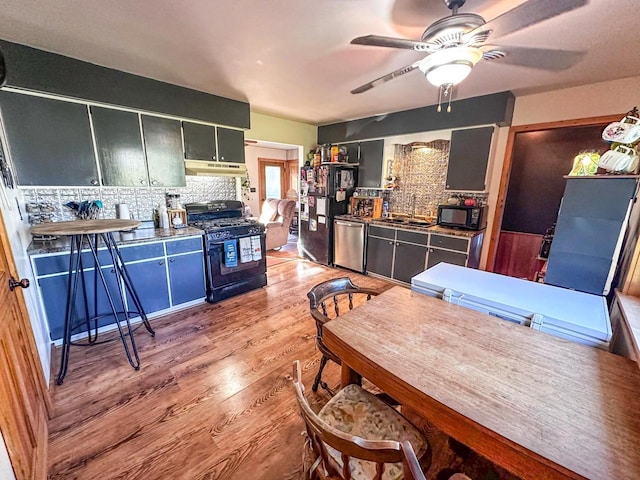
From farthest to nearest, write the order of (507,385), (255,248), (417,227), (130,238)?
(417,227) → (255,248) → (130,238) → (507,385)

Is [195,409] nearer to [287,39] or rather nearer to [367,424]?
[367,424]

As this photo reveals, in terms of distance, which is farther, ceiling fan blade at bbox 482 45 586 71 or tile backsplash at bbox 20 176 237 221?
tile backsplash at bbox 20 176 237 221

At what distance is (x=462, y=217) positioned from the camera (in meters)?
3.22

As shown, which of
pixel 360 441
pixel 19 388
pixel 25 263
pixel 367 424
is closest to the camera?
pixel 360 441

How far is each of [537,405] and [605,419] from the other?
17cm

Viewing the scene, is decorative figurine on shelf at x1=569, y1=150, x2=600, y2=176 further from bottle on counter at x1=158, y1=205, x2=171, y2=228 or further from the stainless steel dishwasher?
bottle on counter at x1=158, y1=205, x2=171, y2=228

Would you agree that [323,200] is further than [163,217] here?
Yes

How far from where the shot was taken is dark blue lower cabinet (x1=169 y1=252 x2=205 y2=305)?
2773mm

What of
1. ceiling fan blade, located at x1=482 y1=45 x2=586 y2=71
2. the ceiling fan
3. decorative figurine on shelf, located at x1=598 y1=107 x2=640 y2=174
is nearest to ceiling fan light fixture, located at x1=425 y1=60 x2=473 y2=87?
the ceiling fan

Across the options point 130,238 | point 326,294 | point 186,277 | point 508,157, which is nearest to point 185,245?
point 186,277

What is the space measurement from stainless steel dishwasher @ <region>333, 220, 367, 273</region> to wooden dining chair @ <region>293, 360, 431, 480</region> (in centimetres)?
290

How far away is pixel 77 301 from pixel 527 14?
3544mm

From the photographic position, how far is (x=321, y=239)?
14.9 ft

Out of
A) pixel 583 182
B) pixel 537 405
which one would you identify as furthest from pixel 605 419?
pixel 583 182
